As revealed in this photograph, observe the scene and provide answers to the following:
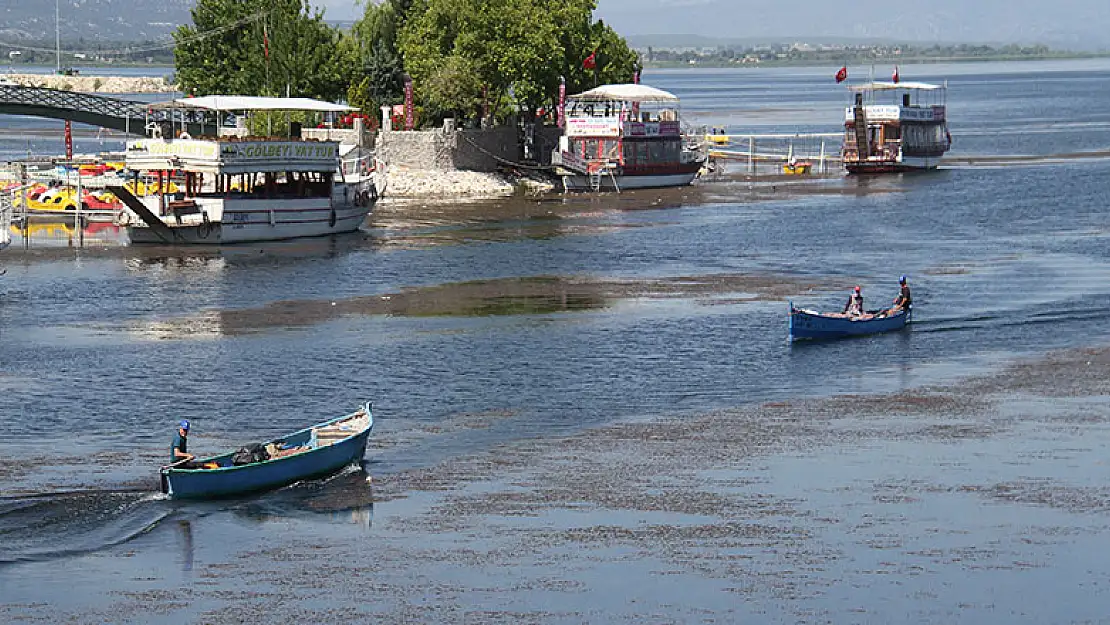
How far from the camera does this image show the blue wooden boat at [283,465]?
36.8 metres

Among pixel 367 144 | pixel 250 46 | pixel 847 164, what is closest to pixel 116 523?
pixel 367 144

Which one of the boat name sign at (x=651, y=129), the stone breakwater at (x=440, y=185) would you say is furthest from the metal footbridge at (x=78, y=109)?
the boat name sign at (x=651, y=129)

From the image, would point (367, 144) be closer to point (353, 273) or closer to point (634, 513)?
point (353, 273)

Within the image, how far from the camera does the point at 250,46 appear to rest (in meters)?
118

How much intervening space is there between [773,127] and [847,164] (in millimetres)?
65801

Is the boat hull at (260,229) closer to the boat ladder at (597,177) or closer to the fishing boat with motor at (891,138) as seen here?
the boat ladder at (597,177)

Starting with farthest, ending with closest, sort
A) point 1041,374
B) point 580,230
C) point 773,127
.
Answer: point 773,127 → point 580,230 → point 1041,374

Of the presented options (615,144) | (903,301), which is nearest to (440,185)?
(615,144)

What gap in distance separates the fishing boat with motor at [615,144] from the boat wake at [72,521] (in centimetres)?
7926

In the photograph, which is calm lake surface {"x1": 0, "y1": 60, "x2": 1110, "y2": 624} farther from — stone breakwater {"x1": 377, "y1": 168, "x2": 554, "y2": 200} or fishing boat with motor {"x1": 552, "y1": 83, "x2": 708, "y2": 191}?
fishing boat with motor {"x1": 552, "y1": 83, "x2": 708, "y2": 191}

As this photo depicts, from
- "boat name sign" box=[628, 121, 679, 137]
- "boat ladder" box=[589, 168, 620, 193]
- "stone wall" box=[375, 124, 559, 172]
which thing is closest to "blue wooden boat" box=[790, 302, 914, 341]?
"stone wall" box=[375, 124, 559, 172]

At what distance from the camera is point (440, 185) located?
363 feet

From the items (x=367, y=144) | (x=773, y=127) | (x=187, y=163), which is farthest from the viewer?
(x=773, y=127)

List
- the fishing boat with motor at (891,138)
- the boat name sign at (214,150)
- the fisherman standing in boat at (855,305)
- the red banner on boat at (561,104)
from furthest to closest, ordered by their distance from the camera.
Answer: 1. the fishing boat with motor at (891,138)
2. the red banner on boat at (561,104)
3. the boat name sign at (214,150)
4. the fisherman standing in boat at (855,305)
